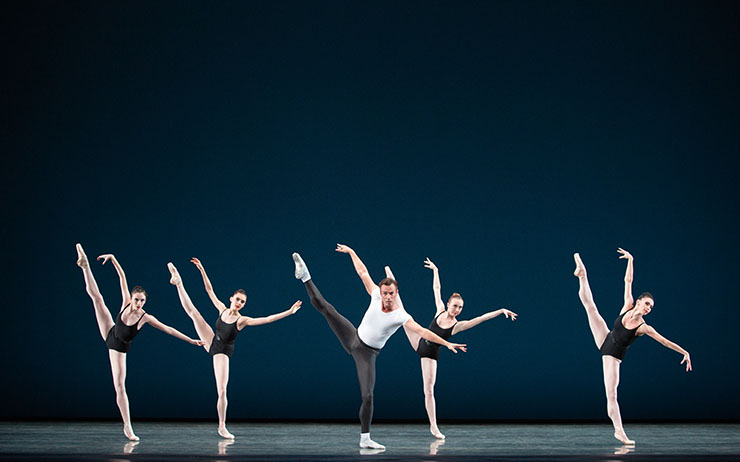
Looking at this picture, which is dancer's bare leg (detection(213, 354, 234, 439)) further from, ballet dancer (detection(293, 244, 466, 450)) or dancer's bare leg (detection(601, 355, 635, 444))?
dancer's bare leg (detection(601, 355, 635, 444))

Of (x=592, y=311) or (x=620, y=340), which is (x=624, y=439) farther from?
(x=592, y=311)

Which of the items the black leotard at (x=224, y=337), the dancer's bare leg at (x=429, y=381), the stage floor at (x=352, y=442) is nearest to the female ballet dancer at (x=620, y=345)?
the stage floor at (x=352, y=442)

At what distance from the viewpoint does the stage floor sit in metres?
5.64

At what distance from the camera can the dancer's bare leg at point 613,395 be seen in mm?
6660

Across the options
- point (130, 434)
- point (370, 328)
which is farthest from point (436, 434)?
point (130, 434)

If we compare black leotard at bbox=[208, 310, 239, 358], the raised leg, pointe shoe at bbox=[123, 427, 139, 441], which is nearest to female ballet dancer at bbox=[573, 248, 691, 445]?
the raised leg

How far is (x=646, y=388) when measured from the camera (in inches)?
359

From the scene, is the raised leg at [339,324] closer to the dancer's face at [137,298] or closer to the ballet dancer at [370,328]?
the ballet dancer at [370,328]

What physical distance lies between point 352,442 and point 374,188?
3.53 metres

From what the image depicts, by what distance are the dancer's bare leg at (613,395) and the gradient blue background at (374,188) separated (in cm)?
228

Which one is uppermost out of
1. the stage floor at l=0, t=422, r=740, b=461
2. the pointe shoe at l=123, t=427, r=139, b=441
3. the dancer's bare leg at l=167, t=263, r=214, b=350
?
the dancer's bare leg at l=167, t=263, r=214, b=350

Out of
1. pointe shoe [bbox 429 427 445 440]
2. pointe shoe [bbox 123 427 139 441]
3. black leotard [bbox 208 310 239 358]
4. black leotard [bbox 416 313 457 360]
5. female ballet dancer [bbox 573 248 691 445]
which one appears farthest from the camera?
black leotard [bbox 416 313 457 360]

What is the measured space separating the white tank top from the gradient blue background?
9.74ft

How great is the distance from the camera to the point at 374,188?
367 inches
